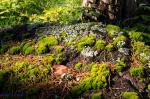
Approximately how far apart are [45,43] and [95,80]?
118cm

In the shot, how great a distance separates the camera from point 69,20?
241 inches

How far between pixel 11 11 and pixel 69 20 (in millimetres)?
1710

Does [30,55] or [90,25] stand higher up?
[90,25]

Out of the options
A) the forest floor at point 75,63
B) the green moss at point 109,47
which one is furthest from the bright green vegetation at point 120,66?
the green moss at point 109,47

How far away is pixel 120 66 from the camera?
4367 millimetres

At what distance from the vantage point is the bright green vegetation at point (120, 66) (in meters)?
4.35


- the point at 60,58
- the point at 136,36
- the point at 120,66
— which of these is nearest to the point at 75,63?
the point at 60,58

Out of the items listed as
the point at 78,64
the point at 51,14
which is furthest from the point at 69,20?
the point at 78,64

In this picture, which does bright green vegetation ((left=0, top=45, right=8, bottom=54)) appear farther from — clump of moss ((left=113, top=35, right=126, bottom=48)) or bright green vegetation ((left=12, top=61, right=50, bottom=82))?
clump of moss ((left=113, top=35, right=126, bottom=48))

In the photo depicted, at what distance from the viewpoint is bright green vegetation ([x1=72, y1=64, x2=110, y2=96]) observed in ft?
13.5

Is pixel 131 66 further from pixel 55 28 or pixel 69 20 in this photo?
pixel 69 20

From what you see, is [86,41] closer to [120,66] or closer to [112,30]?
[112,30]

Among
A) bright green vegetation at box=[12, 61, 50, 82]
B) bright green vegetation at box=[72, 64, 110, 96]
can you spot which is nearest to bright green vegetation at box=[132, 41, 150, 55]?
bright green vegetation at box=[72, 64, 110, 96]

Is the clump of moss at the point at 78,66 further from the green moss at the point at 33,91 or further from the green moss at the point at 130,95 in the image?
the green moss at the point at 130,95
